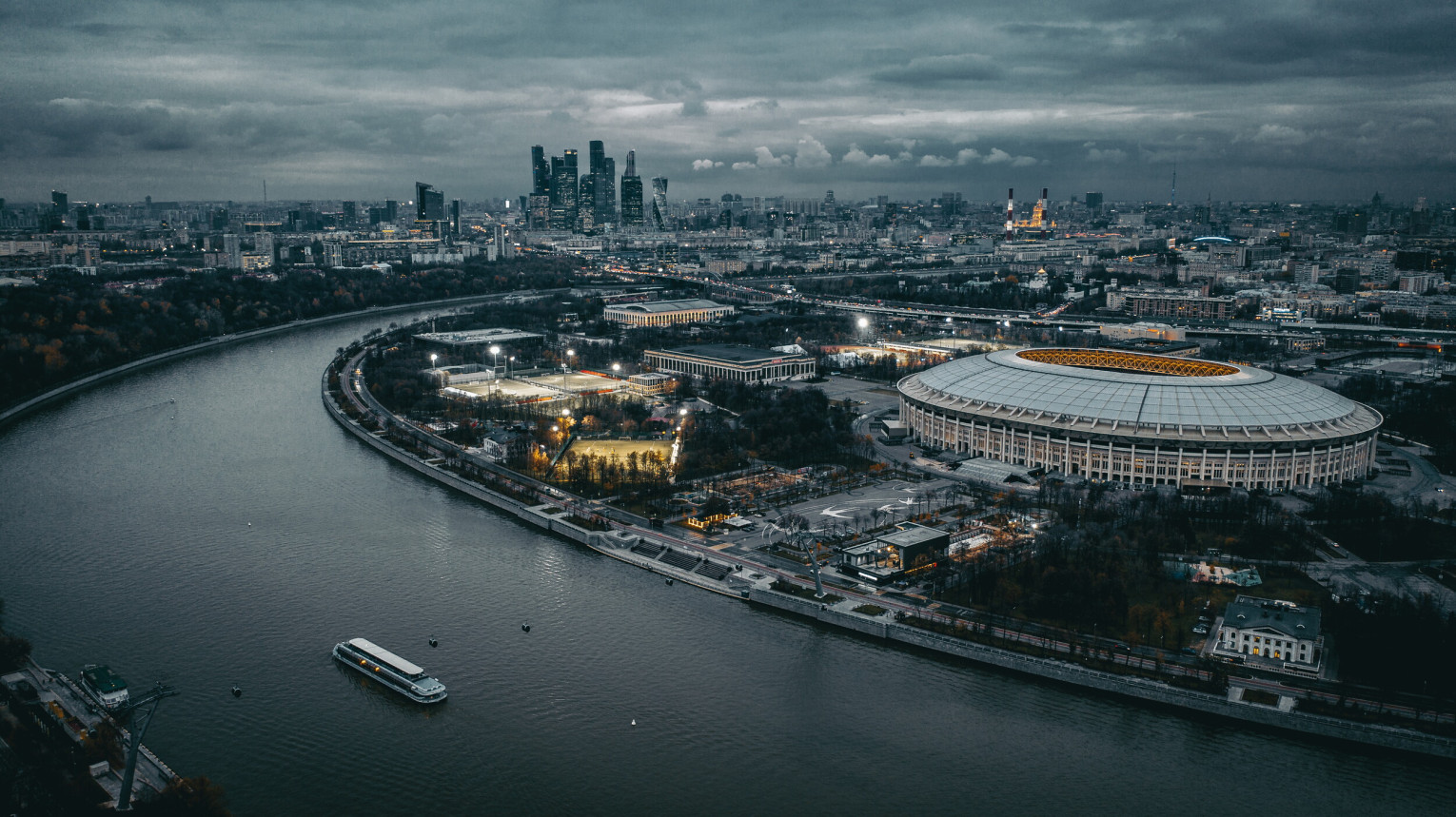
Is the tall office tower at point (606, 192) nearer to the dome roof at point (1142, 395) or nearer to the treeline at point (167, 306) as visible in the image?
the treeline at point (167, 306)

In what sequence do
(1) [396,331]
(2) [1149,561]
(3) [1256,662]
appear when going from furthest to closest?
(1) [396,331] < (2) [1149,561] < (3) [1256,662]

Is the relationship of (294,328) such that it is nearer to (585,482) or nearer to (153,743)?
(585,482)

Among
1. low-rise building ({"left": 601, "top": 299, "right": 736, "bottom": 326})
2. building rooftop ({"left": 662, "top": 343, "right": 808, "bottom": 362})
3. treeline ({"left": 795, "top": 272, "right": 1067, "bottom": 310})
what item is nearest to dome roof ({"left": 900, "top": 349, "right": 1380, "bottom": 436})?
building rooftop ({"left": 662, "top": 343, "right": 808, "bottom": 362})

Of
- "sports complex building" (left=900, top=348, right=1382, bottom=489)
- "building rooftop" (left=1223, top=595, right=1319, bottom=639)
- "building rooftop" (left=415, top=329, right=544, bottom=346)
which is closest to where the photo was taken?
"building rooftop" (left=1223, top=595, right=1319, bottom=639)

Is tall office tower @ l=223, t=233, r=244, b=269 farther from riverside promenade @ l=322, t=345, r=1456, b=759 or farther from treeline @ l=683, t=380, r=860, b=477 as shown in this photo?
treeline @ l=683, t=380, r=860, b=477

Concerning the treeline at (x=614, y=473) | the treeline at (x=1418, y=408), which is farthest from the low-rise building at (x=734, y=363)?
the treeline at (x=1418, y=408)

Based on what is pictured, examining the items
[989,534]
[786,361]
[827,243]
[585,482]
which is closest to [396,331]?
[786,361]
